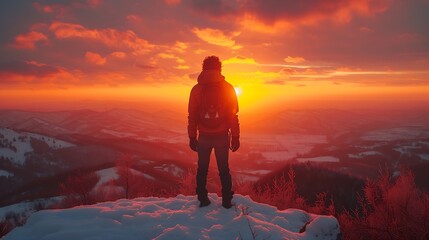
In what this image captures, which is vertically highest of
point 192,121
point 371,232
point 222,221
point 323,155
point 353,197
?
point 192,121

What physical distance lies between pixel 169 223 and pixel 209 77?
3.38m

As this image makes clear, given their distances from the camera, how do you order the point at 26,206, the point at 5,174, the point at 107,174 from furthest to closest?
1. the point at 5,174
2. the point at 107,174
3. the point at 26,206

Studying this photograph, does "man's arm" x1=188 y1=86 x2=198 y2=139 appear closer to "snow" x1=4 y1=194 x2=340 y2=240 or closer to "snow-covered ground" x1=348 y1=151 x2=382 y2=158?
"snow" x1=4 y1=194 x2=340 y2=240

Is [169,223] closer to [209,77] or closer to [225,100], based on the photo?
[225,100]

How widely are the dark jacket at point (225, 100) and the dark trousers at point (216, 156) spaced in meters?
0.17

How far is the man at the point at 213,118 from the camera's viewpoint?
731 cm

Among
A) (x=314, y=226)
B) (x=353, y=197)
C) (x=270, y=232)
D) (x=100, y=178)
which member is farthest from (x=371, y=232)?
(x=100, y=178)

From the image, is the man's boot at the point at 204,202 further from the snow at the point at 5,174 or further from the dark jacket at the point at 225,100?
the snow at the point at 5,174

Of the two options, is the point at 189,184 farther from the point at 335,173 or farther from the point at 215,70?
the point at 335,173

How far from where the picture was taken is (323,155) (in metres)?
157

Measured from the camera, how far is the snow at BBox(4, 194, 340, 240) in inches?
217

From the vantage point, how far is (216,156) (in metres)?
7.55

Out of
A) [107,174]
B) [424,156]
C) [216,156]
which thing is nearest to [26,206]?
[107,174]

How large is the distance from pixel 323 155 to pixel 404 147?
133 feet
